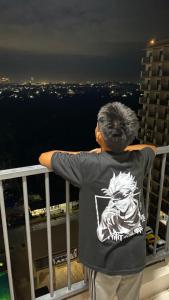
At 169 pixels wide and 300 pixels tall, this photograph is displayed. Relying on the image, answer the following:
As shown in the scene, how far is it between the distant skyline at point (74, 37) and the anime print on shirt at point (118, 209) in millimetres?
14654

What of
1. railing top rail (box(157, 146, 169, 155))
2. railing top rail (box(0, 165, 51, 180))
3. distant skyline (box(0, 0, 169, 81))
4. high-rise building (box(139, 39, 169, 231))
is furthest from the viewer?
distant skyline (box(0, 0, 169, 81))

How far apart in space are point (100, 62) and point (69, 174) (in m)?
19.7

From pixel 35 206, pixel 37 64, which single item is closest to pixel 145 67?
pixel 37 64

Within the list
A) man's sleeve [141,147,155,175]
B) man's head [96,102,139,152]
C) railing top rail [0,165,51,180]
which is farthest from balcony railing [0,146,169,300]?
man's head [96,102,139,152]

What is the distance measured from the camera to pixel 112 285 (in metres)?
1.32

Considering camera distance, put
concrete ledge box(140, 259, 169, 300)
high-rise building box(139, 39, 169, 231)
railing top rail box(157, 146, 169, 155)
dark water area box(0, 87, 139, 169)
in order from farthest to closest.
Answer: dark water area box(0, 87, 139, 169), high-rise building box(139, 39, 169, 231), concrete ledge box(140, 259, 169, 300), railing top rail box(157, 146, 169, 155)

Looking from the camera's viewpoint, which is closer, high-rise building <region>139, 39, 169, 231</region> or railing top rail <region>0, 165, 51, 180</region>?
railing top rail <region>0, 165, 51, 180</region>

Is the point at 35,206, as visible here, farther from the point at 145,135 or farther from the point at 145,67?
the point at 145,67

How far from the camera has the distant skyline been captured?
1528cm

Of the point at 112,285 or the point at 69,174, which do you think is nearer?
the point at 69,174

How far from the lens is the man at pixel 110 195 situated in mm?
1136

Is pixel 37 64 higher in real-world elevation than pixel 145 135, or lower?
higher

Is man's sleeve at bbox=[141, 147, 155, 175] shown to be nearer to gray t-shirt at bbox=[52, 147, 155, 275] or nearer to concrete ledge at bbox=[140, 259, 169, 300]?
gray t-shirt at bbox=[52, 147, 155, 275]

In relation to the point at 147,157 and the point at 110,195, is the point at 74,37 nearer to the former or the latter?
the point at 147,157
